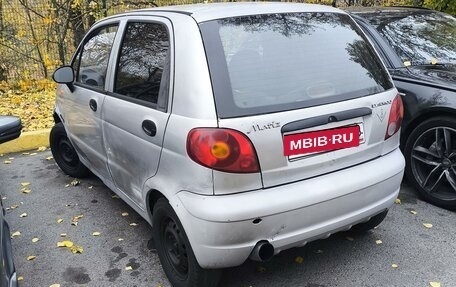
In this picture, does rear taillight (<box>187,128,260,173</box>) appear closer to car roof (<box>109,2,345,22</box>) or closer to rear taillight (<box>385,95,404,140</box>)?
car roof (<box>109,2,345,22</box>)

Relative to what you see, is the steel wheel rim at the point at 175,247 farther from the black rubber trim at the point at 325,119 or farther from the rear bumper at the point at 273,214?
the black rubber trim at the point at 325,119

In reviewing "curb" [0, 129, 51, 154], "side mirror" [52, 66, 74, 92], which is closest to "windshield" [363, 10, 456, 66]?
"side mirror" [52, 66, 74, 92]

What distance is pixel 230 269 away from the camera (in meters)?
3.08

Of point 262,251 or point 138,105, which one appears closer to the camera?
point 262,251

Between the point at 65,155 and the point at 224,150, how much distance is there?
3124 mm

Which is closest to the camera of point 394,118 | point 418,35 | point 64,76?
point 394,118

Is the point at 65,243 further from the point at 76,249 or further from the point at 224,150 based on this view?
the point at 224,150

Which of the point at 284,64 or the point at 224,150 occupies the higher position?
the point at 284,64

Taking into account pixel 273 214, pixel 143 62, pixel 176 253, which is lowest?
pixel 176 253

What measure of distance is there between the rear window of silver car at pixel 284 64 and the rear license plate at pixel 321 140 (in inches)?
6.4

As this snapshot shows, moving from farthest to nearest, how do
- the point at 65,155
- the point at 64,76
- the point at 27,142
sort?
the point at 27,142, the point at 65,155, the point at 64,76

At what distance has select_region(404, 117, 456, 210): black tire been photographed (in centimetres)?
370

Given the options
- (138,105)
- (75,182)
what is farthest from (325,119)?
(75,182)

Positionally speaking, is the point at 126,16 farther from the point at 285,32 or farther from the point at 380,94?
the point at 380,94
